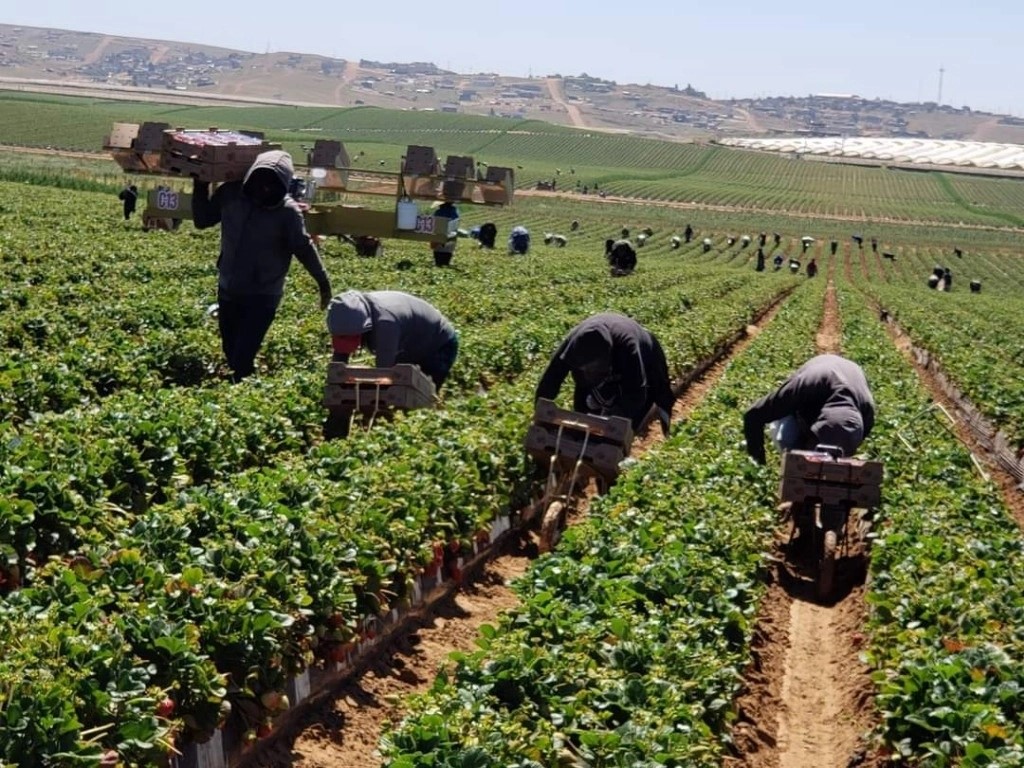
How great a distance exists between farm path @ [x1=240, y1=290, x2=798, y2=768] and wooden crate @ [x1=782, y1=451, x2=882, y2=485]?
2.07 m

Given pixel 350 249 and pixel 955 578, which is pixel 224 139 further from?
pixel 350 249

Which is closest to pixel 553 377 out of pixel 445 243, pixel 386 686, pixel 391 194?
pixel 386 686

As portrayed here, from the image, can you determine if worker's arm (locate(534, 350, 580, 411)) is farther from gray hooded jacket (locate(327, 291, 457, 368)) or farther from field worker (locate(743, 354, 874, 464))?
field worker (locate(743, 354, 874, 464))

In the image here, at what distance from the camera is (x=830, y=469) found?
9406 mm

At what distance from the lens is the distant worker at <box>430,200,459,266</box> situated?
28.1m

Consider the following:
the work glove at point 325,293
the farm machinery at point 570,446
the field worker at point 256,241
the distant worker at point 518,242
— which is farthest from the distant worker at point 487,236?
the farm machinery at point 570,446

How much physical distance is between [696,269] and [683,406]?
108ft

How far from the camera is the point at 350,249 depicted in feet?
108

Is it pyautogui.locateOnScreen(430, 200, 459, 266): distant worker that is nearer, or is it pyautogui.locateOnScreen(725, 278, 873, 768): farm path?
pyautogui.locateOnScreen(725, 278, 873, 768): farm path

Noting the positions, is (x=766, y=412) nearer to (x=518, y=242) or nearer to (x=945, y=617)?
(x=945, y=617)

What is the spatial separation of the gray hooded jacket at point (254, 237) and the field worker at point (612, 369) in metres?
2.46

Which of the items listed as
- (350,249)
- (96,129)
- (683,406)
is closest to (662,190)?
(96,129)

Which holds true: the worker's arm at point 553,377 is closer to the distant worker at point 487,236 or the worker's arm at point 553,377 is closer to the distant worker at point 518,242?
the distant worker at point 518,242

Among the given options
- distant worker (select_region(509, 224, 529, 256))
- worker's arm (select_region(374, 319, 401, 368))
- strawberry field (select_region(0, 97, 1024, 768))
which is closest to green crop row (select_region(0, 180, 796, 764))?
strawberry field (select_region(0, 97, 1024, 768))
